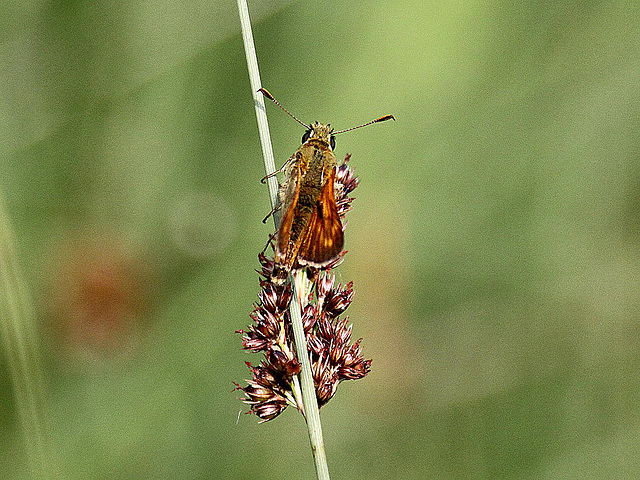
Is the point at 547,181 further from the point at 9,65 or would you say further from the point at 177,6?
the point at 9,65

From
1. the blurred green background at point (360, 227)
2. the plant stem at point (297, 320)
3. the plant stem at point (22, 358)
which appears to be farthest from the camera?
the blurred green background at point (360, 227)

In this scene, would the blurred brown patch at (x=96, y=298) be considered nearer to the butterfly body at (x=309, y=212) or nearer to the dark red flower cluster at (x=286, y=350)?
the dark red flower cluster at (x=286, y=350)

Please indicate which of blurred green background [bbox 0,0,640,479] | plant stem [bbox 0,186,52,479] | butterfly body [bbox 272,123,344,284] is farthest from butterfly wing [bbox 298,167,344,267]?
blurred green background [bbox 0,0,640,479]

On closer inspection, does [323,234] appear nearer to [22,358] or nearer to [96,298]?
[22,358]

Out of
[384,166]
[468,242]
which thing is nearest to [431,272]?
[468,242]

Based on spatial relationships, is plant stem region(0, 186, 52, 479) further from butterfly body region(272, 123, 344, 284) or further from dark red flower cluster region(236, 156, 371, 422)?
butterfly body region(272, 123, 344, 284)

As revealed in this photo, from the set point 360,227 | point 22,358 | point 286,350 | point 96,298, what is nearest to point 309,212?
point 286,350

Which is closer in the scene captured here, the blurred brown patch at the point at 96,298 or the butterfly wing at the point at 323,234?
the butterfly wing at the point at 323,234

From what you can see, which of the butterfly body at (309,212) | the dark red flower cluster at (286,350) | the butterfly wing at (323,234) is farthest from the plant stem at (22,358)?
the butterfly wing at (323,234)
